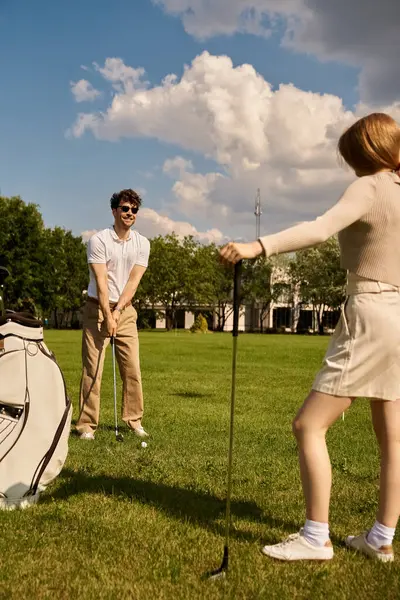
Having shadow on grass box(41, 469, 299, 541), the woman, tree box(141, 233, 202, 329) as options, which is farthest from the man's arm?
tree box(141, 233, 202, 329)

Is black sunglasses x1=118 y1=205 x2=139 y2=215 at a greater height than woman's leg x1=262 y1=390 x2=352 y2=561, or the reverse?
black sunglasses x1=118 y1=205 x2=139 y2=215

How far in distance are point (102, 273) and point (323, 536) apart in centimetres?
466

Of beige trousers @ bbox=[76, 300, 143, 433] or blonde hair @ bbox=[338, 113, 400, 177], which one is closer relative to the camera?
blonde hair @ bbox=[338, 113, 400, 177]

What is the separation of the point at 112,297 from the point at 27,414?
3395mm

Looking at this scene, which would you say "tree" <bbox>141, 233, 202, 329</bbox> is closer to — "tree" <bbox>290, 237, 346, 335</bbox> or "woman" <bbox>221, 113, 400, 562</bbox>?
"tree" <bbox>290, 237, 346, 335</bbox>

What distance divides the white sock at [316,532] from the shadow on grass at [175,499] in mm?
488

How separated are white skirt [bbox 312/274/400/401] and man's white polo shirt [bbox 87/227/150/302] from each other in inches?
180

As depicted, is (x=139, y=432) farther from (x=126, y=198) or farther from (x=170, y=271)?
(x=170, y=271)

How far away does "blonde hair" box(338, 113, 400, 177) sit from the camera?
12.9 feet

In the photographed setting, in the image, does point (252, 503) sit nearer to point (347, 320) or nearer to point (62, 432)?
point (62, 432)

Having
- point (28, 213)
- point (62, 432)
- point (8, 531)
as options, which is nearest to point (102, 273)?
point (62, 432)

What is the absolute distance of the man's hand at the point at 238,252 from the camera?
3.55m

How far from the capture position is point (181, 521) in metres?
4.83

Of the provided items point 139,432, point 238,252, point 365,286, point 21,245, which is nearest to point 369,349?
point 365,286
